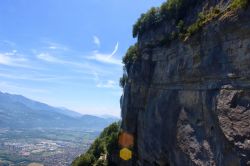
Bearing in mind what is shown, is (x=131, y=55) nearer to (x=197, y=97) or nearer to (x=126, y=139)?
(x=126, y=139)

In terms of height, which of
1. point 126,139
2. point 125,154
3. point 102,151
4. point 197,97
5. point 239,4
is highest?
point 239,4

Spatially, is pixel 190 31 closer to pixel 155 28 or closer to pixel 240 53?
pixel 240 53

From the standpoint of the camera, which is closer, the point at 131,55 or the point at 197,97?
the point at 197,97

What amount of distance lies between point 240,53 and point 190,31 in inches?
320

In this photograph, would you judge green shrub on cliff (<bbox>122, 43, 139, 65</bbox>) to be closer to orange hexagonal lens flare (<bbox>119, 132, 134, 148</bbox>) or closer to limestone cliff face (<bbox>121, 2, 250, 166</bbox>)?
limestone cliff face (<bbox>121, 2, 250, 166</bbox>)

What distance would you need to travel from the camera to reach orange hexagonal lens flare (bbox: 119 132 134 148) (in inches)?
1892

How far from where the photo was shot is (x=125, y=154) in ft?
166

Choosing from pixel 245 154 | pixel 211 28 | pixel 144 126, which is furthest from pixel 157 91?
pixel 245 154

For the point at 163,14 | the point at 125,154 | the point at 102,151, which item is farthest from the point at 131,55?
the point at 102,151

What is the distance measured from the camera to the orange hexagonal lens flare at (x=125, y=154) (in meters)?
49.1

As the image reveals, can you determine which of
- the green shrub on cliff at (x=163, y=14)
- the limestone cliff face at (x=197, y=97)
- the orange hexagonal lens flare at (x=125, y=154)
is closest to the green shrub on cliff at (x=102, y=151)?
the orange hexagonal lens flare at (x=125, y=154)

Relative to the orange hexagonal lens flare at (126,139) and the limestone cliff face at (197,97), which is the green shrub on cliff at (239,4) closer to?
the limestone cliff face at (197,97)

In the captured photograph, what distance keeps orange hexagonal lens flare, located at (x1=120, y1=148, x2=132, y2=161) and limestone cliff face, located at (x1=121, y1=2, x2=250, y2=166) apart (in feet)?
13.1

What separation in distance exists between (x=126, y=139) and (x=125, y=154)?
2.14m
